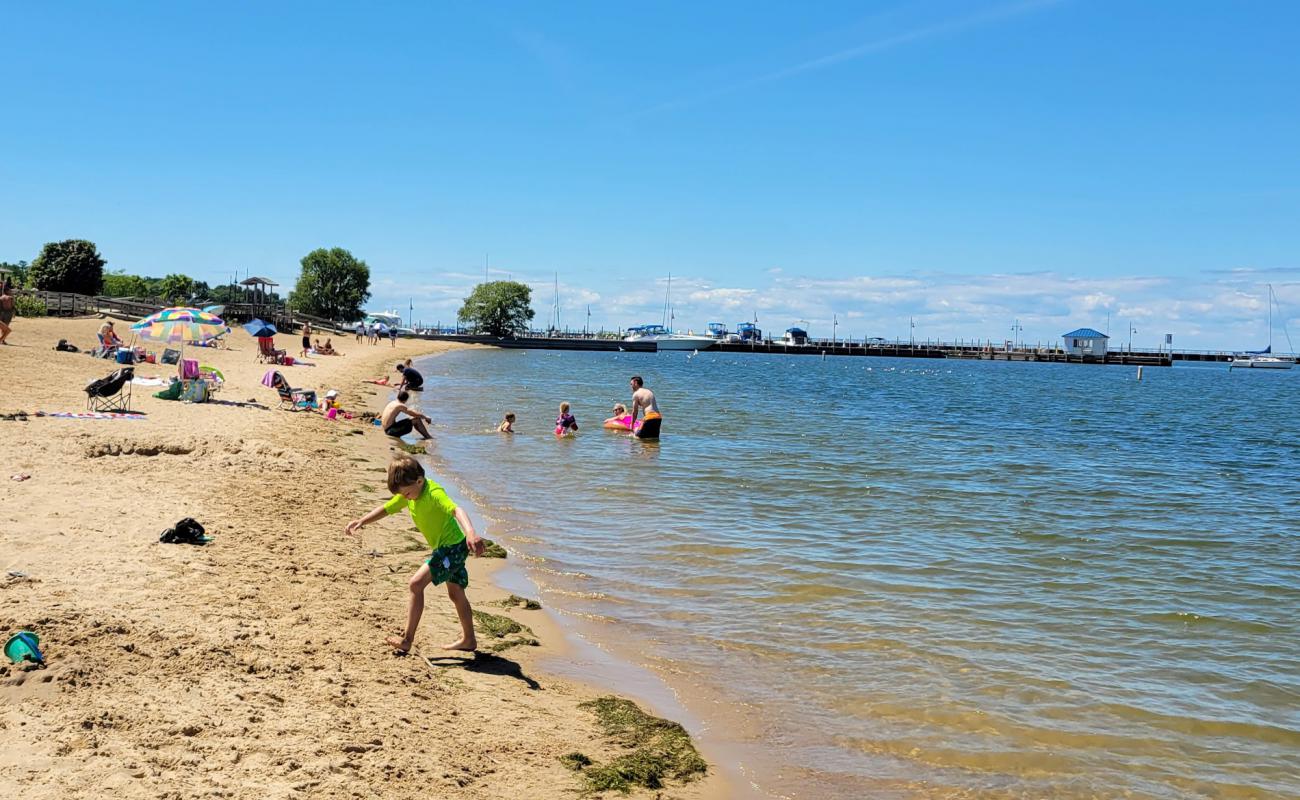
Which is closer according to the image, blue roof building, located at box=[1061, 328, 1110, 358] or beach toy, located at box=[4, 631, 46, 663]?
beach toy, located at box=[4, 631, 46, 663]

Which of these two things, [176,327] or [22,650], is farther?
[176,327]

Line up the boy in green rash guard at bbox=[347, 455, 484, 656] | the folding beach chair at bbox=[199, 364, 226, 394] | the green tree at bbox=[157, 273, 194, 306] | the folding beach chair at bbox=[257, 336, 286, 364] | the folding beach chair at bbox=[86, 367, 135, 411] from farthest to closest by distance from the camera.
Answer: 1. the green tree at bbox=[157, 273, 194, 306]
2. the folding beach chair at bbox=[257, 336, 286, 364]
3. the folding beach chair at bbox=[199, 364, 226, 394]
4. the folding beach chair at bbox=[86, 367, 135, 411]
5. the boy in green rash guard at bbox=[347, 455, 484, 656]

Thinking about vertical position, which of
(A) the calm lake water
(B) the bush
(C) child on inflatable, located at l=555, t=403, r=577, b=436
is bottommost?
(A) the calm lake water

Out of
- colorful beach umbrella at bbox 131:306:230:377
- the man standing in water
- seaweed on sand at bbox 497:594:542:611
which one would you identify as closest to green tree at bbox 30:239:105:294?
colorful beach umbrella at bbox 131:306:230:377

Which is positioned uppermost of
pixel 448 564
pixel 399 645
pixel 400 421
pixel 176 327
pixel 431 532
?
pixel 176 327

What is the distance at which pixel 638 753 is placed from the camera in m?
5.84

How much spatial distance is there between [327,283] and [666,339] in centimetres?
7095

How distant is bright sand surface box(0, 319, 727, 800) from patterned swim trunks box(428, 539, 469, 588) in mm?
609

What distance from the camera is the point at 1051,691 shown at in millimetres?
7520

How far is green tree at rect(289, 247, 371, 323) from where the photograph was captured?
382ft

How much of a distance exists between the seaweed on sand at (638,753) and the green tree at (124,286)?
98087mm

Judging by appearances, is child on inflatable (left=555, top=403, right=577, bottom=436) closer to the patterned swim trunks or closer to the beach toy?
the patterned swim trunks

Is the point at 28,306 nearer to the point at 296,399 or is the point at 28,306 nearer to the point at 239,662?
the point at 296,399

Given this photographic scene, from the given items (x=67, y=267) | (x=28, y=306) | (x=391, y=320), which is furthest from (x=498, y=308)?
(x=28, y=306)
